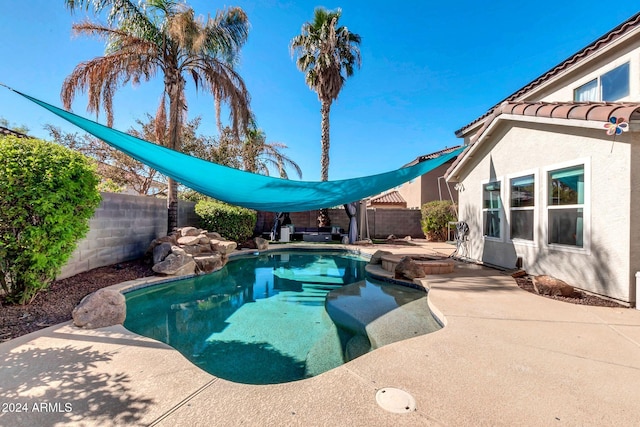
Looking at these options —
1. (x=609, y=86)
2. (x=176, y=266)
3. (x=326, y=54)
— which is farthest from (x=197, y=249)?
(x=609, y=86)

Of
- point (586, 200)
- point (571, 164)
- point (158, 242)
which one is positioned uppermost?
point (571, 164)

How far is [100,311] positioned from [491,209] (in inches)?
271

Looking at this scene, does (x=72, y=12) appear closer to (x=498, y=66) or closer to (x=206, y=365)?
(x=206, y=365)

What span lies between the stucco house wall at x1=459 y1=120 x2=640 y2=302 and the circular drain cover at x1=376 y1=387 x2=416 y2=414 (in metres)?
3.59

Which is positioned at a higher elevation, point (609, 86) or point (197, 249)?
point (609, 86)

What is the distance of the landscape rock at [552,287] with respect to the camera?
359 centimetres

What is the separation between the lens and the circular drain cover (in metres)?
1.46

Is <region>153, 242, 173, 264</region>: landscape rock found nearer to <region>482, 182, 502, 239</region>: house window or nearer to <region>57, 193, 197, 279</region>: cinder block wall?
<region>57, 193, 197, 279</region>: cinder block wall

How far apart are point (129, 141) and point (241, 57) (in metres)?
5.09

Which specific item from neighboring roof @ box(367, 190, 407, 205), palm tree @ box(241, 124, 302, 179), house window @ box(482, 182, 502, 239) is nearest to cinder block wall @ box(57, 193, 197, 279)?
palm tree @ box(241, 124, 302, 179)

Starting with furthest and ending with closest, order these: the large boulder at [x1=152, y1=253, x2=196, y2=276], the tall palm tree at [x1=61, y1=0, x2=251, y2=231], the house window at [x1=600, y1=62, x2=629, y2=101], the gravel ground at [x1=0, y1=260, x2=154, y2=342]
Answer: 1. the tall palm tree at [x1=61, y1=0, x2=251, y2=231]
2. the large boulder at [x1=152, y1=253, x2=196, y2=276]
3. the house window at [x1=600, y1=62, x2=629, y2=101]
4. the gravel ground at [x1=0, y1=260, x2=154, y2=342]

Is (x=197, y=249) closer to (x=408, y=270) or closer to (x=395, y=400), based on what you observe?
(x=408, y=270)

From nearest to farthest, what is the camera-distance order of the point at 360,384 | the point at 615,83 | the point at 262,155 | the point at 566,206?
the point at 360,384 < the point at 566,206 < the point at 615,83 < the point at 262,155

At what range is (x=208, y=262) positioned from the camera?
20.1 feet
